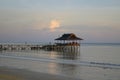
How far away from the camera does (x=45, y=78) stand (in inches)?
574

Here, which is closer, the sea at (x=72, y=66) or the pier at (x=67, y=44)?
the sea at (x=72, y=66)

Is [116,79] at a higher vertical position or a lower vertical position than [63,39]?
lower

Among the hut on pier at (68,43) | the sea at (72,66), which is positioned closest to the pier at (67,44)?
the hut on pier at (68,43)

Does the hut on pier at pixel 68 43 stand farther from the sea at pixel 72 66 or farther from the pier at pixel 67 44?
the sea at pixel 72 66

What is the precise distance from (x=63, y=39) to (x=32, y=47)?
37.6 feet

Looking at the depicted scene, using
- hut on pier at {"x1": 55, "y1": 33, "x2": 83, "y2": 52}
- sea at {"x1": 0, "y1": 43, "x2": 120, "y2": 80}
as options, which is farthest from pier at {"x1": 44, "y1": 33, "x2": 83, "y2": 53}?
sea at {"x1": 0, "y1": 43, "x2": 120, "y2": 80}

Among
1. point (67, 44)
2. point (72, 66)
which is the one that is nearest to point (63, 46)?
point (67, 44)

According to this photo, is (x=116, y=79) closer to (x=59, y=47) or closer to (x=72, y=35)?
(x=72, y=35)

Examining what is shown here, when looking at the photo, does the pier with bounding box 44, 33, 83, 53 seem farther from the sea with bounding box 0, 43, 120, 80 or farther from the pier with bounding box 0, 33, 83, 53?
the sea with bounding box 0, 43, 120, 80

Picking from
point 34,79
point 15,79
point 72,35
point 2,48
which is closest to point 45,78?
point 34,79

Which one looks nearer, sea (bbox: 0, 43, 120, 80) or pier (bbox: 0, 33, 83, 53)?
sea (bbox: 0, 43, 120, 80)

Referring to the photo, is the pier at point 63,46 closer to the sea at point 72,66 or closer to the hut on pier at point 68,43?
the hut on pier at point 68,43

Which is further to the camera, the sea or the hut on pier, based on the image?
the hut on pier

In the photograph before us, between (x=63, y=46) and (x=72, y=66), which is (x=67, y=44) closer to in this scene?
(x=63, y=46)
